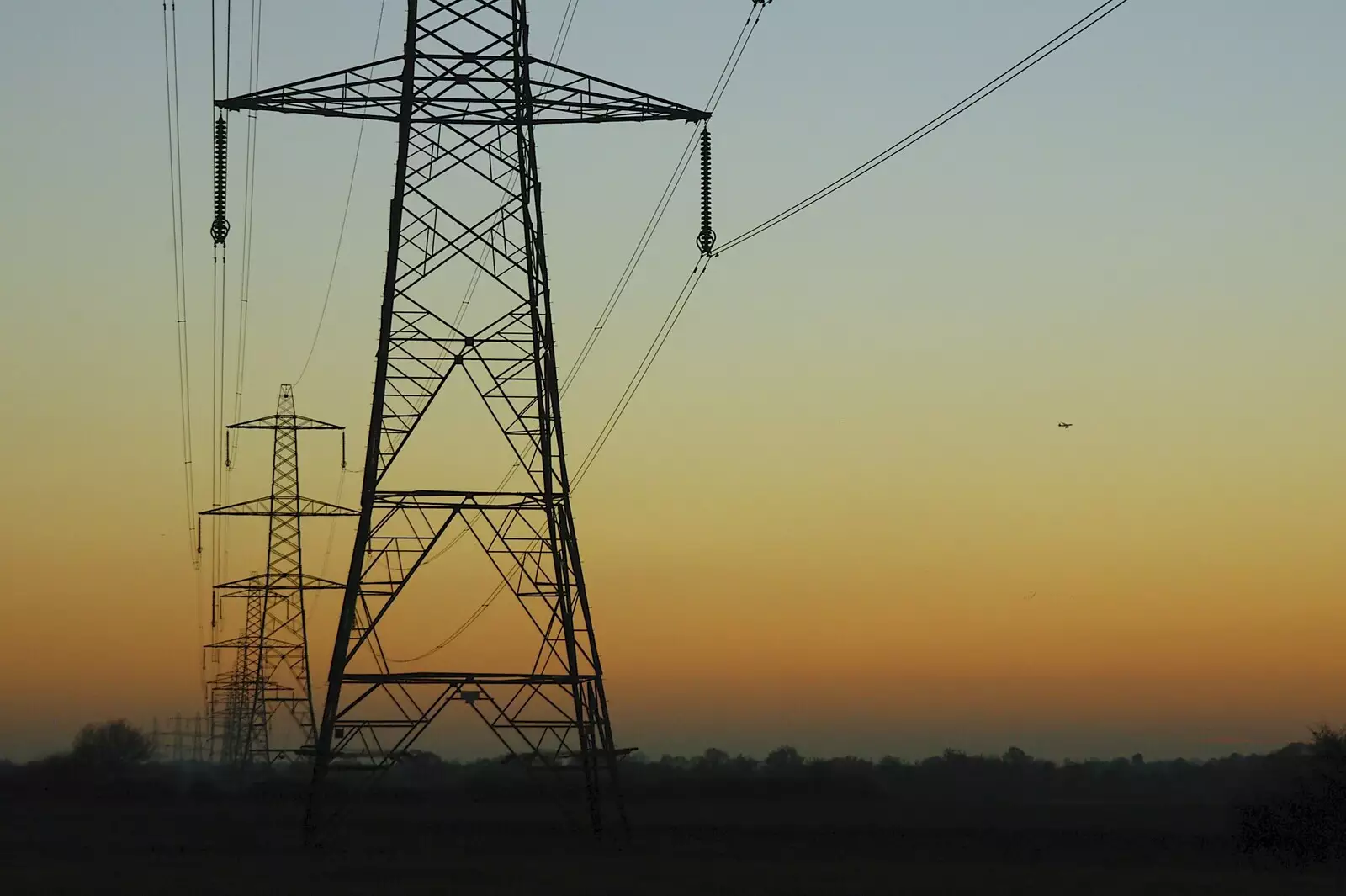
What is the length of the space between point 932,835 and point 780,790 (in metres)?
45.2

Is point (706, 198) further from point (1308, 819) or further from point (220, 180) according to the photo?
point (1308, 819)

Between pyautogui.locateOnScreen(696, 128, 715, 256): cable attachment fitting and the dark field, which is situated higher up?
pyautogui.locateOnScreen(696, 128, 715, 256): cable attachment fitting

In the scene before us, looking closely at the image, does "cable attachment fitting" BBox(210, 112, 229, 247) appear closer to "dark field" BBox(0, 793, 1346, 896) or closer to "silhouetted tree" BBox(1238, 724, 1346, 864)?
"dark field" BBox(0, 793, 1346, 896)

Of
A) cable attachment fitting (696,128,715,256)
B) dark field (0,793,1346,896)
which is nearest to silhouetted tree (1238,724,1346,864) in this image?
dark field (0,793,1346,896)

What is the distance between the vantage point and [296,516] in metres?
77.3

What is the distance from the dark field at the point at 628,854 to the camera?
39.3 m

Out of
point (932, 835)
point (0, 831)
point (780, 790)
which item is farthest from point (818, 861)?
point (780, 790)

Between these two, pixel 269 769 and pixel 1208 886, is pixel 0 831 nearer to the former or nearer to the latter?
pixel 269 769

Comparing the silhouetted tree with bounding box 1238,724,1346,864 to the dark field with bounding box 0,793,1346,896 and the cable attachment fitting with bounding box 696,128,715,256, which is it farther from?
the cable attachment fitting with bounding box 696,128,715,256

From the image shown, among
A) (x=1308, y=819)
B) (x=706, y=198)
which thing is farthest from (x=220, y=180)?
(x=1308, y=819)

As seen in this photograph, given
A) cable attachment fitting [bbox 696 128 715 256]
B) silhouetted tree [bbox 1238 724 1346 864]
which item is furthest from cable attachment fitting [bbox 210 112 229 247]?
silhouetted tree [bbox 1238 724 1346 864]

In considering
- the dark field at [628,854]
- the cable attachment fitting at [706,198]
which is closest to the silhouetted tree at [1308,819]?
the dark field at [628,854]

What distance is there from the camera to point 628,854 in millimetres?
46156

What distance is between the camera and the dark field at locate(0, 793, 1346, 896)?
39344 millimetres
